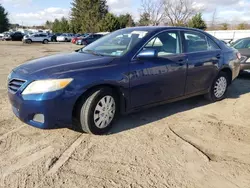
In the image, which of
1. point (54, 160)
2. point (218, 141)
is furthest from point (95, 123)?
point (218, 141)

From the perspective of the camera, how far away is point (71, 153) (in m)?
3.35

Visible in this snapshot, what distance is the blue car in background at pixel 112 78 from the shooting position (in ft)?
11.2

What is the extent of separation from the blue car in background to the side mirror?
0.05 ft

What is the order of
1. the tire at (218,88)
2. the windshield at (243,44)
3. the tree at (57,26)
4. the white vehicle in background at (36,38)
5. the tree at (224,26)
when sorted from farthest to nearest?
the tree at (57,26), the tree at (224,26), the white vehicle in background at (36,38), the windshield at (243,44), the tire at (218,88)

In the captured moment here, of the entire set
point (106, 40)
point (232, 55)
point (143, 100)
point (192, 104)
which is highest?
point (106, 40)

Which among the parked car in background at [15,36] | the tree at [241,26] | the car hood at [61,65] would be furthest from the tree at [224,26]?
the car hood at [61,65]

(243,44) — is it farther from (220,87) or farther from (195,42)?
(195,42)

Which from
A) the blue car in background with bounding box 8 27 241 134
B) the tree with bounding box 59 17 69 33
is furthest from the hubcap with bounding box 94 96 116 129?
the tree with bounding box 59 17 69 33

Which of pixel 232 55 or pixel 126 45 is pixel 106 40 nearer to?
pixel 126 45

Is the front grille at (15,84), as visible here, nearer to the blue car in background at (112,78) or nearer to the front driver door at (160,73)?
the blue car in background at (112,78)

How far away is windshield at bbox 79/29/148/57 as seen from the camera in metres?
4.19

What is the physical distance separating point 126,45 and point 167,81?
906mm

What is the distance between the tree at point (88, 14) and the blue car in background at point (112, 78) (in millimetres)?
54868

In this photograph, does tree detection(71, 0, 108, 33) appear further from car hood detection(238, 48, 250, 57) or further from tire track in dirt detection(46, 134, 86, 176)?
tire track in dirt detection(46, 134, 86, 176)
